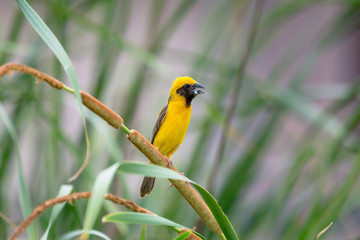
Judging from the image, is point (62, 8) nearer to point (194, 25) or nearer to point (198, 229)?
point (198, 229)

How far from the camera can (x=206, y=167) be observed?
224cm

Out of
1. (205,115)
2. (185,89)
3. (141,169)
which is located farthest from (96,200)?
(205,115)

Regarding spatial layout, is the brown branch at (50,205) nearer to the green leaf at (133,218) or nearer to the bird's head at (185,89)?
the green leaf at (133,218)

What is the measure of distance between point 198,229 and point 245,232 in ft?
1.90

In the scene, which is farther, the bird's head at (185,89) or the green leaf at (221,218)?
the bird's head at (185,89)

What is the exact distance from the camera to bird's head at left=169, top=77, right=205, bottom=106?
148 cm

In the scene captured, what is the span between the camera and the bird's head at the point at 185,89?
1478 mm

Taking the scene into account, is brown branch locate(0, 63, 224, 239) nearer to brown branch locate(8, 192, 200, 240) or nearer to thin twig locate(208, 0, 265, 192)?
brown branch locate(8, 192, 200, 240)

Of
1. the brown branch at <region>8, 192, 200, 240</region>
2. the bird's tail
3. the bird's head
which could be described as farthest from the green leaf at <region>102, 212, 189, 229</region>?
the bird's head

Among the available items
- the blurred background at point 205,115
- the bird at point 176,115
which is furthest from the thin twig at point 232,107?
the bird at point 176,115

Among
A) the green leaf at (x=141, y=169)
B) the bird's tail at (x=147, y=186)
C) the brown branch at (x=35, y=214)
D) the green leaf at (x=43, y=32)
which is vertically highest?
the green leaf at (x=43, y=32)

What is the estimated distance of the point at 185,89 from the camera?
4.91ft

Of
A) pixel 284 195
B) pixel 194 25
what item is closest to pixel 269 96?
pixel 284 195

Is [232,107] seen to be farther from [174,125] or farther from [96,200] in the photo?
[96,200]
